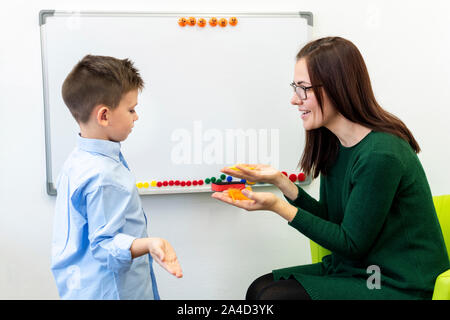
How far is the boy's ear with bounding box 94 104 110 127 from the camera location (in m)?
1.08

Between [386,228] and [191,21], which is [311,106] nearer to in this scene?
[386,228]

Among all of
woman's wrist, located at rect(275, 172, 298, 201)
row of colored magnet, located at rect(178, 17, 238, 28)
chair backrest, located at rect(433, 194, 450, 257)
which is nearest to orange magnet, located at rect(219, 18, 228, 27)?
row of colored magnet, located at rect(178, 17, 238, 28)

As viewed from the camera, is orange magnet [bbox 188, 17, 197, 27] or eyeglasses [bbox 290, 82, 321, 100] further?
orange magnet [bbox 188, 17, 197, 27]

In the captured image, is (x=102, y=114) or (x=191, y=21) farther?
(x=191, y=21)

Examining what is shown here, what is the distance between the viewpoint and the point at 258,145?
1730mm

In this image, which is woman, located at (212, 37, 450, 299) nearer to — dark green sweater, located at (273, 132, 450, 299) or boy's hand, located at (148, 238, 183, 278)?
dark green sweater, located at (273, 132, 450, 299)

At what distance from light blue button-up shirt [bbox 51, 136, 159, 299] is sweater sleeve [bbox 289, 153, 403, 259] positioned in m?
0.43

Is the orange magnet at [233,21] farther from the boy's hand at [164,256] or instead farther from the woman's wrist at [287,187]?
the boy's hand at [164,256]

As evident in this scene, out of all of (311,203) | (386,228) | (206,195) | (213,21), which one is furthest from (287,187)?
(213,21)

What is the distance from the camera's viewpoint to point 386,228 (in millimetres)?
1091

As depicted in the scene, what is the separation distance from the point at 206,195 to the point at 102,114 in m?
0.75
